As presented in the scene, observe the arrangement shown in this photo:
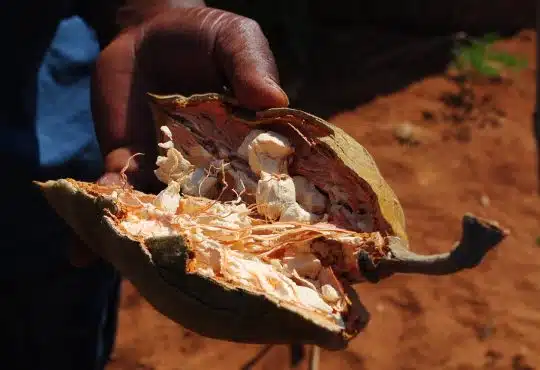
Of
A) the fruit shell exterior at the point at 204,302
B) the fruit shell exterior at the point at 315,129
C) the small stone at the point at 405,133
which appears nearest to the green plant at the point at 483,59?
the small stone at the point at 405,133

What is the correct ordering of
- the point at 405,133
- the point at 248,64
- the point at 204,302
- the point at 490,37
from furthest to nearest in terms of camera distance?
the point at 490,37 → the point at 405,133 → the point at 248,64 → the point at 204,302

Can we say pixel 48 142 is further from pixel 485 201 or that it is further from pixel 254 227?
pixel 485 201

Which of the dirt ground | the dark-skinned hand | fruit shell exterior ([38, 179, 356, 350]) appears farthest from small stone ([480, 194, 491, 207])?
fruit shell exterior ([38, 179, 356, 350])

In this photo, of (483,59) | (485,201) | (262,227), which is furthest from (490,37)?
(262,227)

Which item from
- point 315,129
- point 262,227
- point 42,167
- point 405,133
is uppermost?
point 315,129

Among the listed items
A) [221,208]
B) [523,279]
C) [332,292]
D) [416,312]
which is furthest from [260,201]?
[523,279]
